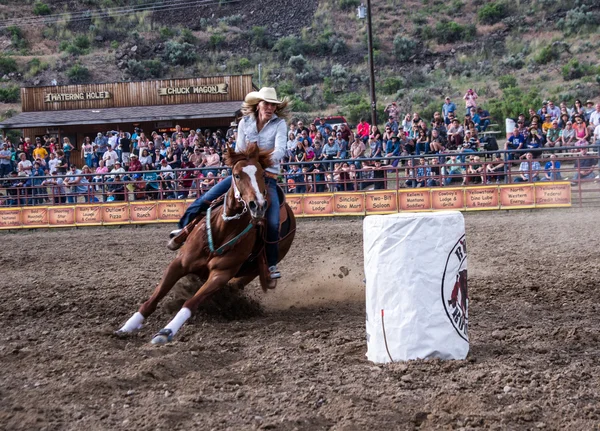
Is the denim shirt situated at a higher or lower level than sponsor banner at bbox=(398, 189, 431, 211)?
higher

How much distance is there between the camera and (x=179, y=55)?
55031mm

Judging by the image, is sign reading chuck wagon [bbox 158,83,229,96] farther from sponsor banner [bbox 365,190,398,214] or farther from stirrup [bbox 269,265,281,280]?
stirrup [bbox 269,265,281,280]

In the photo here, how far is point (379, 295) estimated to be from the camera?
5.15 meters

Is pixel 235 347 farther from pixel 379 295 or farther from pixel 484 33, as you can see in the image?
pixel 484 33

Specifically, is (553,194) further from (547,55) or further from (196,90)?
(547,55)

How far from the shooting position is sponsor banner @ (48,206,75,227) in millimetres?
19984

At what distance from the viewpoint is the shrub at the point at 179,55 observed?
55000 mm

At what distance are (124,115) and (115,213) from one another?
618 inches

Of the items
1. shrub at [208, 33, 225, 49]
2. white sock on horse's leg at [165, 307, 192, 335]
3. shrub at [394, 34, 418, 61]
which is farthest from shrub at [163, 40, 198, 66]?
white sock on horse's leg at [165, 307, 192, 335]

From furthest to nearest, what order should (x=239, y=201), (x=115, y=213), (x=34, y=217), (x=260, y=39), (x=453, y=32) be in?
(x=260, y=39)
(x=453, y=32)
(x=34, y=217)
(x=115, y=213)
(x=239, y=201)

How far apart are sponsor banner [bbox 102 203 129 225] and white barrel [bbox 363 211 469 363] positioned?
15.4 metres

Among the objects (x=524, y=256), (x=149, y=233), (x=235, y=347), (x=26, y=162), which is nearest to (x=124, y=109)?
(x=26, y=162)

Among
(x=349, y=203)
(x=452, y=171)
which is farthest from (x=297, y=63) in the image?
(x=349, y=203)

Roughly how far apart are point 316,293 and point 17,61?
52424mm
